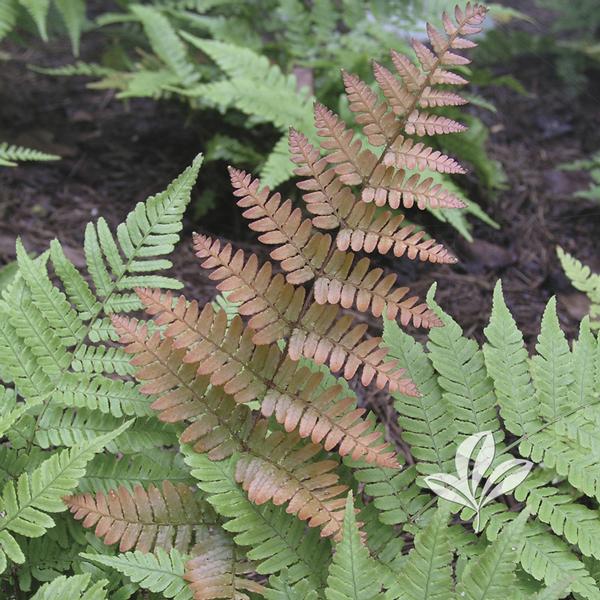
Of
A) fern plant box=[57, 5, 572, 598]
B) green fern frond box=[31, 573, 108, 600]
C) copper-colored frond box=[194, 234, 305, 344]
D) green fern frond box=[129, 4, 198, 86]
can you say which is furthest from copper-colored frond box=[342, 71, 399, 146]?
green fern frond box=[129, 4, 198, 86]

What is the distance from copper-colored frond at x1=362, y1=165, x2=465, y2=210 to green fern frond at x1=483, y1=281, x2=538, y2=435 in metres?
0.33

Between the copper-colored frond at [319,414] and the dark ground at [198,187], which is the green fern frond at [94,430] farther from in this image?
the dark ground at [198,187]

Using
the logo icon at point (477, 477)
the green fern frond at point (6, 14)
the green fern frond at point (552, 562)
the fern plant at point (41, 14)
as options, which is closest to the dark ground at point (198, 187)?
the fern plant at point (41, 14)

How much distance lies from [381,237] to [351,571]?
2.38 feet

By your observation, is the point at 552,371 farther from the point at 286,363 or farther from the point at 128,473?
the point at 128,473

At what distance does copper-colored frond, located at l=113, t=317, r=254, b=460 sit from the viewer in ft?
5.25

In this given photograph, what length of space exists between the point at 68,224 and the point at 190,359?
2101mm

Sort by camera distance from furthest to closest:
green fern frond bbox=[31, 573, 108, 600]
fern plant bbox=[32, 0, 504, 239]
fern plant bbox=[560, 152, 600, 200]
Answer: fern plant bbox=[560, 152, 600, 200], fern plant bbox=[32, 0, 504, 239], green fern frond bbox=[31, 573, 108, 600]

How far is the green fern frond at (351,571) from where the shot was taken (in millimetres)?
1353

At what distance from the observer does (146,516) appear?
161 centimetres

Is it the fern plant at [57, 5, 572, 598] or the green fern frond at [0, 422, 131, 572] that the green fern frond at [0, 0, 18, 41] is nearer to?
the fern plant at [57, 5, 572, 598]

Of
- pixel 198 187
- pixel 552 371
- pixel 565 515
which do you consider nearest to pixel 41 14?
pixel 198 187

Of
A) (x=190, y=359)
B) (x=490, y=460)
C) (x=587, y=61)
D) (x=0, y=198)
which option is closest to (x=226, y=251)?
A: (x=190, y=359)

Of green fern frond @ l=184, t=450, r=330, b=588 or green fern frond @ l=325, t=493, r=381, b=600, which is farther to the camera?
green fern frond @ l=184, t=450, r=330, b=588
